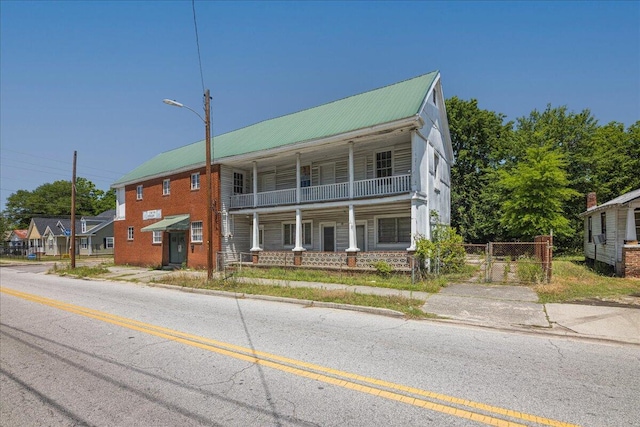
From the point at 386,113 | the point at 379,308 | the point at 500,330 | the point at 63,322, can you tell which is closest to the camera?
the point at 500,330

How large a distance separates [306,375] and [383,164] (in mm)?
15441

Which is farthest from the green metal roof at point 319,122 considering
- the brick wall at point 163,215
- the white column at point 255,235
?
the white column at point 255,235

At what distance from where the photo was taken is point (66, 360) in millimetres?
5832

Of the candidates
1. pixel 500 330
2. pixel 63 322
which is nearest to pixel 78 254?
pixel 63 322

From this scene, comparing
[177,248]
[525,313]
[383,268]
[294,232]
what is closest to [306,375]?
[525,313]

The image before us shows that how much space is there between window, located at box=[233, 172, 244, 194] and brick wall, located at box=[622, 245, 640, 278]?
65.2ft

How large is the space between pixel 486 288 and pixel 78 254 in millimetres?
53498

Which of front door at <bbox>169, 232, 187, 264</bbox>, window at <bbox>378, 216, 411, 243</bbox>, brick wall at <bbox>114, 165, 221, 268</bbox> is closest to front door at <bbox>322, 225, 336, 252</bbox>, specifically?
window at <bbox>378, 216, 411, 243</bbox>

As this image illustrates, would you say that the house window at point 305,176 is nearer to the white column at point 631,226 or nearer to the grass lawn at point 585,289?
the grass lawn at point 585,289

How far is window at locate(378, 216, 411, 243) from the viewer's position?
61.4 feet

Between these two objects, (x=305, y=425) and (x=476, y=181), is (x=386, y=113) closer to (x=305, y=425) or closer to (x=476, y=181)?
(x=305, y=425)

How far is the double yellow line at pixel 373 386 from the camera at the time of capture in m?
3.70

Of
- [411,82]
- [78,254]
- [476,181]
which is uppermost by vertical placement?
[411,82]

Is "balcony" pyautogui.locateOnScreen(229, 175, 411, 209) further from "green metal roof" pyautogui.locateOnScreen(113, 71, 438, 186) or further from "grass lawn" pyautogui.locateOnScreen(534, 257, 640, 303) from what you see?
"grass lawn" pyautogui.locateOnScreen(534, 257, 640, 303)
